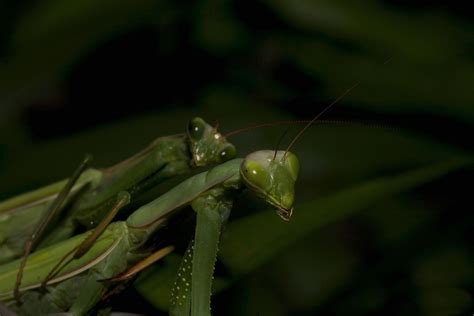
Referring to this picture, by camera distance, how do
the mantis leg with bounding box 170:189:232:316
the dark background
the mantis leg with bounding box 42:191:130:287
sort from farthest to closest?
the dark background < the mantis leg with bounding box 42:191:130:287 < the mantis leg with bounding box 170:189:232:316

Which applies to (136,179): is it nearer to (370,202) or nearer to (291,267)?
(370,202)

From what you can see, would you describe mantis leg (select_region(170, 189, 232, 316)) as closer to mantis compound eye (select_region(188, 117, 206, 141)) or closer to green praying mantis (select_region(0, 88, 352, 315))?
green praying mantis (select_region(0, 88, 352, 315))

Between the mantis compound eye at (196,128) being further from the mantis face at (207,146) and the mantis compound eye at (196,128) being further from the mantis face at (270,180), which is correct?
the mantis face at (270,180)

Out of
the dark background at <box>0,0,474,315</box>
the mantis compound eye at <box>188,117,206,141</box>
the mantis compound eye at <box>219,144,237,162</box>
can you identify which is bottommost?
the dark background at <box>0,0,474,315</box>

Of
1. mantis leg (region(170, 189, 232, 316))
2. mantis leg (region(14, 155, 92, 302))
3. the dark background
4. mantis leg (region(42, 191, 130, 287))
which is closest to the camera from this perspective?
mantis leg (region(170, 189, 232, 316))

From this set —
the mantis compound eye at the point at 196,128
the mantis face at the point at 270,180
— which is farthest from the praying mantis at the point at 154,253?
the mantis compound eye at the point at 196,128


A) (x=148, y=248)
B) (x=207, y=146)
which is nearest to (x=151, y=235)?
(x=148, y=248)

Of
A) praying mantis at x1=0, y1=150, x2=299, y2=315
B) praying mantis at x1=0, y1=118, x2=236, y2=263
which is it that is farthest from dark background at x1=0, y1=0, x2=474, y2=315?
praying mantis at x1=0, y1=118, x2=236, y2=263
